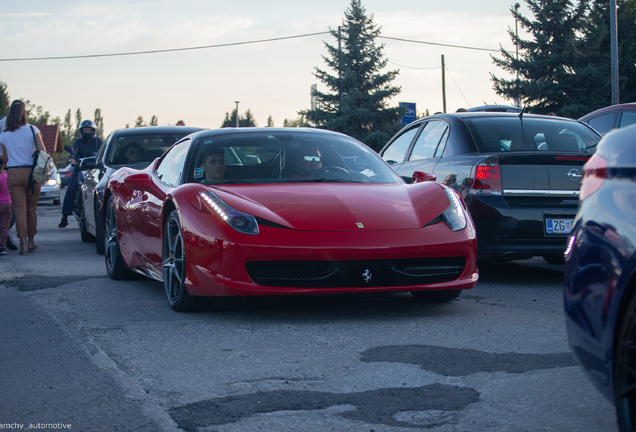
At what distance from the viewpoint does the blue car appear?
2.28 m

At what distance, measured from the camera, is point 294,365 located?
12.0 ft

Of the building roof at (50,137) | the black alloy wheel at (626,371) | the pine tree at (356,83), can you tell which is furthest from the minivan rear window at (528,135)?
the building roof at (50,137)

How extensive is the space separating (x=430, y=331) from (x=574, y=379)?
1170 mm

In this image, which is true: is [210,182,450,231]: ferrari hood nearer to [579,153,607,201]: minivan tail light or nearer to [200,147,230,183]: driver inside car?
[200,147,230,183]: driver inside car

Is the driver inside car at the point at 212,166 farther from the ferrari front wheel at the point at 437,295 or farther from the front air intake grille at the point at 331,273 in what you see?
the ferrari front wheel at the point at 437,295

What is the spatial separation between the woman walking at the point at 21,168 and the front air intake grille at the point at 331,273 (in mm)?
5903

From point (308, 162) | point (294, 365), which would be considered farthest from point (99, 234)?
point (294, 365)

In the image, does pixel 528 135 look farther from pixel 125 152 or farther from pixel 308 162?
pixel 125 152

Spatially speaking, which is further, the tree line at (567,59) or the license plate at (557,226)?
the tree line at (567,59)

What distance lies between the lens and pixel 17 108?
9711 mm

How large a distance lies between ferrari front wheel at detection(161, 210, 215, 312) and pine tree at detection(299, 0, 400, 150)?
148ft

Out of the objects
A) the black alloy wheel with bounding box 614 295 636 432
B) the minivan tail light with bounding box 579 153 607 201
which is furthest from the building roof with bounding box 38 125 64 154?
the black alloy wheel with bounding box 614 295 636 432

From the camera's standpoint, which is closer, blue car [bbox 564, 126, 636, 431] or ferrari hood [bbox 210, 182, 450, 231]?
blue car [bbox 564, 126, 636, 431]

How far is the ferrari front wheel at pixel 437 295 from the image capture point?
5.27 m
